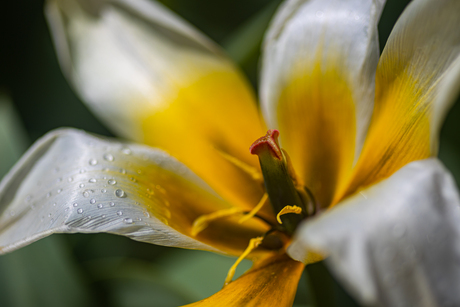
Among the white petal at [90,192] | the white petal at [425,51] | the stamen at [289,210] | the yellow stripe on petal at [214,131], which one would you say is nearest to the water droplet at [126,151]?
the white petal at [90,192]

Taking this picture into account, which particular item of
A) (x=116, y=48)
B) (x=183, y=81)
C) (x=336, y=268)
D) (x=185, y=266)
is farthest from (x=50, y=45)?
(x=336, y=268)

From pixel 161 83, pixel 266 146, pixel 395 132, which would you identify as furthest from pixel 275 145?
pixel 161 83

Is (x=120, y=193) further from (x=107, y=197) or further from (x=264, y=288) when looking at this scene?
(x=264, y=288)

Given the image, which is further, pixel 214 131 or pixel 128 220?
pixel 214 131

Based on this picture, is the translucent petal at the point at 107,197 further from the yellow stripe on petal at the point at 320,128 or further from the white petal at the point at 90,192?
the yellow stripe on petal at the point at 320,128

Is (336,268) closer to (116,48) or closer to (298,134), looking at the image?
(298,134)

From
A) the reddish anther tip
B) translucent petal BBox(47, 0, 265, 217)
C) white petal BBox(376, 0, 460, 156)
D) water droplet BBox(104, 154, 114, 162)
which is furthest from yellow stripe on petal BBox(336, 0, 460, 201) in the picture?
water droplet BBox(104, 154, 114, 162)

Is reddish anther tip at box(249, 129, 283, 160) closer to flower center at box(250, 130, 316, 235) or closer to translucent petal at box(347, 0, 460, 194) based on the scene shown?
flower center at box(250, 130, 316, 235)
